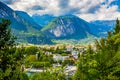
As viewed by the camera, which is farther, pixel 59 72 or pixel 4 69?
pixel 59 72

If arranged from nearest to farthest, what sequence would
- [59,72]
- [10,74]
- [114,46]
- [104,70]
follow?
[10,74] < [104,70] < [114,46] < [59,72]

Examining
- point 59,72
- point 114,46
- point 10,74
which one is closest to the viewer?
point 10,74

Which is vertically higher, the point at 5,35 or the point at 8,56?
the point at 5,35

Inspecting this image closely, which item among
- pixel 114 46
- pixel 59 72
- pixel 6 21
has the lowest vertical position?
pixel 59 72

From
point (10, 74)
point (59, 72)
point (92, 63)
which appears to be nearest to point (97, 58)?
point (92, 63)

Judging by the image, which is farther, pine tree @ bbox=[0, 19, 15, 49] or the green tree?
pine tree @ bbox=[0, 19, 15, 49]

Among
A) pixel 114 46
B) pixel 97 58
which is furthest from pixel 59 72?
pixel 97 58

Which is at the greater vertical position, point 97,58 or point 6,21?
point 6,21

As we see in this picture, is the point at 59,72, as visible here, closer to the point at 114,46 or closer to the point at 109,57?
the point at 114,46

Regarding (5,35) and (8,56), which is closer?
(8,56)

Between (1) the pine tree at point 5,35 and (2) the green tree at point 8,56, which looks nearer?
(2) the green tree at point 8,56
